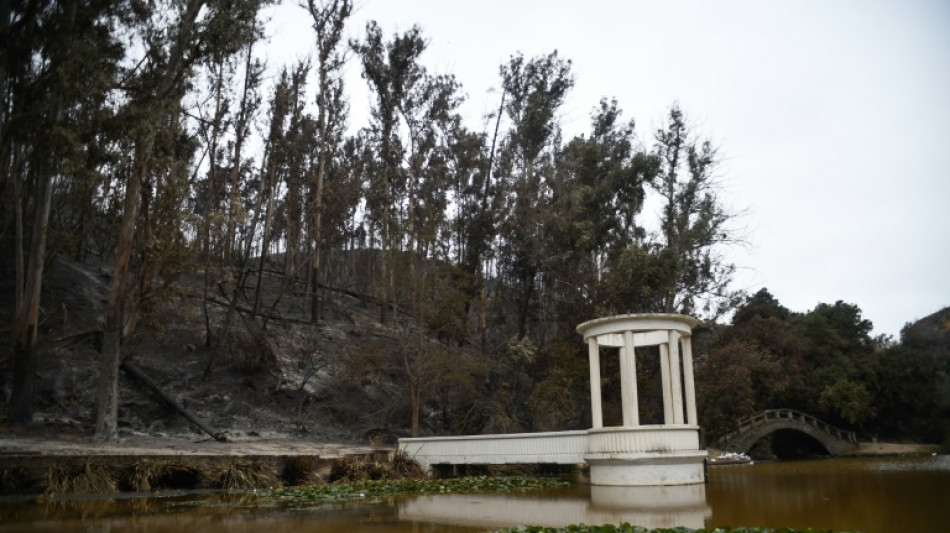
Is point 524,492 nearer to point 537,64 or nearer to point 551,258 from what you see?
point 551,258

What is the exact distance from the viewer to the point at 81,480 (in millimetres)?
13602

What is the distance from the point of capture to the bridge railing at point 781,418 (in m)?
34.4

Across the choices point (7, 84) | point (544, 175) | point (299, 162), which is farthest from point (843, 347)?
point (7, 84)

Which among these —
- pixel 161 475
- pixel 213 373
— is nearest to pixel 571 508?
pixel 161 475

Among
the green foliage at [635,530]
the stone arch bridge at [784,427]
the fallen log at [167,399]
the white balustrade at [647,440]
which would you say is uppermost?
the fallen log at [167,399]

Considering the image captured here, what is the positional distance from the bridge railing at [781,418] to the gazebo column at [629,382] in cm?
1956

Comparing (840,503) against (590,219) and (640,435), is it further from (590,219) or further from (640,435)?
(590,219)

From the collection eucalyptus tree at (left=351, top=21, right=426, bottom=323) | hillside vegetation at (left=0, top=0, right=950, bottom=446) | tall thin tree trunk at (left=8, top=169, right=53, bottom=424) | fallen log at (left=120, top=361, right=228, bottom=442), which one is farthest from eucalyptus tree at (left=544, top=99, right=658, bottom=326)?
tall thin tree trunk at (left=8, top=169, right=53, bottom=424)

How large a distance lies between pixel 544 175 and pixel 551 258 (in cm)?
468

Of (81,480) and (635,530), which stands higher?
(635,530)

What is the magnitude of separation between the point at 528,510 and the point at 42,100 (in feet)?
43.4

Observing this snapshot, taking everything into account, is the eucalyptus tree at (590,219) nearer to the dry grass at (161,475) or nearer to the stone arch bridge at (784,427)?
the stone arch bridge at (784,427)

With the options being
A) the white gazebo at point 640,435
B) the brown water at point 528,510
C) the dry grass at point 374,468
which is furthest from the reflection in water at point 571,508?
the dry grass at point 374,468

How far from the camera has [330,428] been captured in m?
25.5
